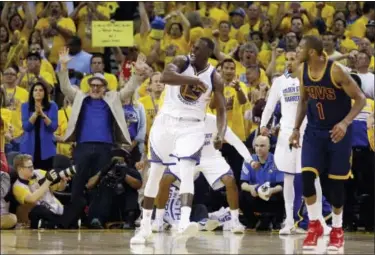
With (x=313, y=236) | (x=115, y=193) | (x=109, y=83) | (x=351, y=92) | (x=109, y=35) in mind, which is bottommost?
(x=115, y=193)

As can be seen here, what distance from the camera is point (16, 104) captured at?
18516mm

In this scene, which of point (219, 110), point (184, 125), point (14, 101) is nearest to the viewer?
point (184, 125)

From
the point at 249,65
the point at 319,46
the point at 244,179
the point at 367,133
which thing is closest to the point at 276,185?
the point at 244,179

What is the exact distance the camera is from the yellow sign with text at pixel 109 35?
63.9 ft

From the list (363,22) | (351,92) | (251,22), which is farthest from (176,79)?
(363,22)

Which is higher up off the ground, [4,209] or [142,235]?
[142,235]

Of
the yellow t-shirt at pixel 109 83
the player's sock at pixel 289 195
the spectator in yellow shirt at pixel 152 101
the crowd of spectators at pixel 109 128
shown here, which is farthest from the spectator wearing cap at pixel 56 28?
the player's sock at pixel 289 195

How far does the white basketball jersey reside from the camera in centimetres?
1398

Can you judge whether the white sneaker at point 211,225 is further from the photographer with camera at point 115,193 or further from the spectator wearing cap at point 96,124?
the spectator wearing cap at point 96,124

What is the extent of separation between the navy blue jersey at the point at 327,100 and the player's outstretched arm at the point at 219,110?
4.43ft

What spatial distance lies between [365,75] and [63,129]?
4.84m

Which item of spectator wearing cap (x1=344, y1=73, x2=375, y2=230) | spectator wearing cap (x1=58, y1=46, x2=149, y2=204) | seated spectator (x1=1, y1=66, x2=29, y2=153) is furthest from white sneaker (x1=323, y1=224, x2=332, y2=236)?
seated spectator (x1=1, y1=66, x2=29, y2=153)

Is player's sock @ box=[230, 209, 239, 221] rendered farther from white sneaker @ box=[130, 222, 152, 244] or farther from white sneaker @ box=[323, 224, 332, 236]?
white sneaker @ box=[130, 222, 152, 244]

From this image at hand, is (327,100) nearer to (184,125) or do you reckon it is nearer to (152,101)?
(184,125)
